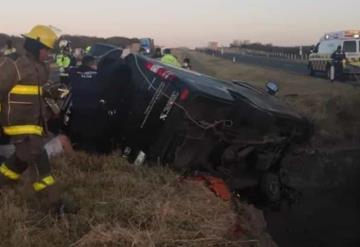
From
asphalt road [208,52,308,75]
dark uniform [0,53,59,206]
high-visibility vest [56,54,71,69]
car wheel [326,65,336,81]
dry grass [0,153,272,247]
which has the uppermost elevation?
dark uniform [0,53,59,206]

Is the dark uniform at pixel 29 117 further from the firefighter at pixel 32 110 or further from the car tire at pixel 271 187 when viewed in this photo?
the car tire at pixel 271 187

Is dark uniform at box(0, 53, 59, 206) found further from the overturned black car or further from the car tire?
the car tire

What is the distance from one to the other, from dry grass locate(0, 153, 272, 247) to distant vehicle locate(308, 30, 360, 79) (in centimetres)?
2065

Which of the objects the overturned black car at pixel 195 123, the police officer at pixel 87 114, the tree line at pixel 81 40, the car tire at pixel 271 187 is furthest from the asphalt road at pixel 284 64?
the police officer at pixel 87 114

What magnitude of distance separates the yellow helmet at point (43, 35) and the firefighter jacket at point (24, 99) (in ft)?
0.52

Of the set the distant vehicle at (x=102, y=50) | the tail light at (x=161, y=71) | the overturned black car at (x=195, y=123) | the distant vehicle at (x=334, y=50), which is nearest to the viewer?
the overturned black car at (x=195, y=123)

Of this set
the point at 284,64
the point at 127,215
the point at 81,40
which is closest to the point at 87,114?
the point at 127,215

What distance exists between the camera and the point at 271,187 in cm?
771

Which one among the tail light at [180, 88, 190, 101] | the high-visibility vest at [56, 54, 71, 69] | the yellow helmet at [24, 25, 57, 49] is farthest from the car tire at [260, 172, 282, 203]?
the high-visibility vest at [56, 54, 71, 69]

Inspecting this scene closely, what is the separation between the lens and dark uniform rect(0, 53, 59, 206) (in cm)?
515

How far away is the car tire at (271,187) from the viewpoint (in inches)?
300

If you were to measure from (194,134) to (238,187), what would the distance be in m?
1.09

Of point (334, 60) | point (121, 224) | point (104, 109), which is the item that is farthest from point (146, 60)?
point (334, 60)

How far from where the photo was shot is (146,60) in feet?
24.6
